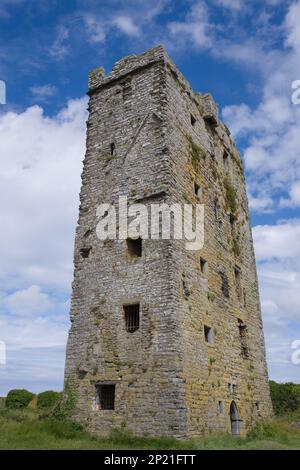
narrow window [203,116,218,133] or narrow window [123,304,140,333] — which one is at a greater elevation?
narrow window [203,116,218,133]

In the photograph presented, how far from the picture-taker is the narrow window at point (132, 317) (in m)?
13.2

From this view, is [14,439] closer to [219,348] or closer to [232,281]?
[219,348]

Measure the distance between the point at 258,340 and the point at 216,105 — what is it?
10.5 metres

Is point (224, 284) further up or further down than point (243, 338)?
further up

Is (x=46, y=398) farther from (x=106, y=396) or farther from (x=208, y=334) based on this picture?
(x=208, y=334)

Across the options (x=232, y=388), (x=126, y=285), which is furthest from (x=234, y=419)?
(x=126, y=285)

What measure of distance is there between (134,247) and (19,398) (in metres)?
15.0

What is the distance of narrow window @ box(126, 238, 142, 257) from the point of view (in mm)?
14211

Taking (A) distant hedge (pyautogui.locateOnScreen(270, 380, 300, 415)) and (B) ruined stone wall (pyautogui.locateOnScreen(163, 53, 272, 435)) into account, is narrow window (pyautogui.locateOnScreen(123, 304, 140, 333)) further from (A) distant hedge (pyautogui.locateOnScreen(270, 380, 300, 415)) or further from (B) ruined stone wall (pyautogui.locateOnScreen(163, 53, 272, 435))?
(A) distant hedge (pyautogui.locateOnScreen(270, 380, 300, 415))

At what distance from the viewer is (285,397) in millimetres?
25125

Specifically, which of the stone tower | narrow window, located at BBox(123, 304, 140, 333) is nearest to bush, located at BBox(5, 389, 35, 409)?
the stone tower

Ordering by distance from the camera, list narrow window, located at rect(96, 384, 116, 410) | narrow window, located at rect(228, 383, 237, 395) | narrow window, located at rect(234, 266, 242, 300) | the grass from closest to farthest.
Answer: the grass, narrow window, located at rect(96, 384, 116, 410), narrow window, located at rect(228, 383, 237, 395), narrow window, located at rect(234, 266, 242, 300)

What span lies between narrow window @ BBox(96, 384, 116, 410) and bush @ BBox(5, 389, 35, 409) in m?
12.8
